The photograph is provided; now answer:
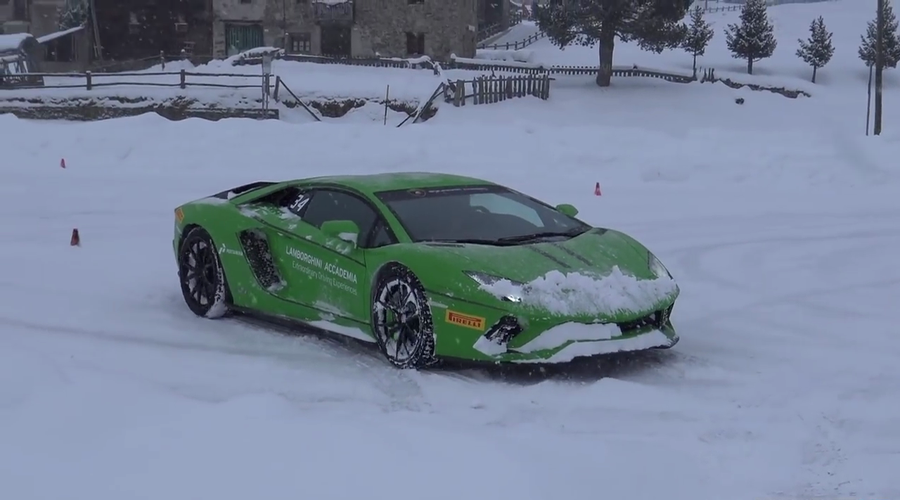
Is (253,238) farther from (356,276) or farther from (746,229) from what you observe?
(746,229)

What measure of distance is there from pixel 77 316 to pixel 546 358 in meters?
3.99

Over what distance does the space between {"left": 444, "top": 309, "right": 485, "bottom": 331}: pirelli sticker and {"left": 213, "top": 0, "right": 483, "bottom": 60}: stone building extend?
4769 cm

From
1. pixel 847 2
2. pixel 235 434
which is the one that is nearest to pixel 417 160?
pixel 235 434

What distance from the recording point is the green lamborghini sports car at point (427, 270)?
6.73m

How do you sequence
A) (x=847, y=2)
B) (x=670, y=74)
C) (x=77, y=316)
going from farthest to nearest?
(x=847, y=2), (x=670, y=74), (x=77, y=316)

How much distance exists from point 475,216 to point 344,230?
0.97 meters

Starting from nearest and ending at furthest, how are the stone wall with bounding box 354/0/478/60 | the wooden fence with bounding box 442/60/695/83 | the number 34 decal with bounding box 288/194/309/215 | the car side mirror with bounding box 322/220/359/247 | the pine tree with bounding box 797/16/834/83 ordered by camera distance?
the car side mirror with bounding box 322/220/359/247
the number 34 decal with bounding box 288/194/309/215
the wooden fence with bounding box 442/60/695/83
the stone wall with bounding box 354/0/478/60
the pine tree with bounding box 797/16/834/83

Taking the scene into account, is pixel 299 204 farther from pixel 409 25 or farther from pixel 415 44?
pixel 415 44

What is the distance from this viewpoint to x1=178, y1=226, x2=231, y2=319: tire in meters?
8.77

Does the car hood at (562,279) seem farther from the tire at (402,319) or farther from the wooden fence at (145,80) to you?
the wooden fence at (145,80)

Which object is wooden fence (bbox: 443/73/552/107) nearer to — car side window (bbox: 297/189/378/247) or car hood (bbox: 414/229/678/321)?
car side window (bbox: 297/189/378/247)

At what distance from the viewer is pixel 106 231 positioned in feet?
44.0

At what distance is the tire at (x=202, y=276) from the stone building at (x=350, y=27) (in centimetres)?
4527

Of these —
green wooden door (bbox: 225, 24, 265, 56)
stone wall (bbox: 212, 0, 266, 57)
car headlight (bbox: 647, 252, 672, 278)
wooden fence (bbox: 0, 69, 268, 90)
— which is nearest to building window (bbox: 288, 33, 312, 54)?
stone wall (bbox: 212, 0, 266, 57)
